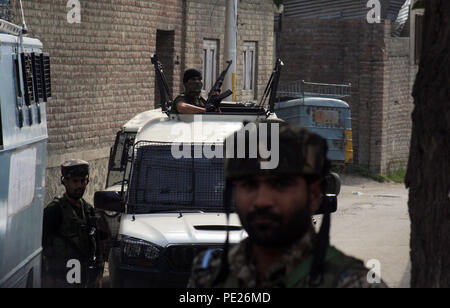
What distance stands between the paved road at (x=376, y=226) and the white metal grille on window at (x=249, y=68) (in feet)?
11.1

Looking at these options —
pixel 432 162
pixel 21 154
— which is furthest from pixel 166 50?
pixel 432 162

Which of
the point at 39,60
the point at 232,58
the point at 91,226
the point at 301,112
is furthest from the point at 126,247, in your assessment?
the point at 301,112

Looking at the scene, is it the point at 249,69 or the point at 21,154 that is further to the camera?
the point at 249,69

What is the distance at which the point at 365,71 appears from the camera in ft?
82.2

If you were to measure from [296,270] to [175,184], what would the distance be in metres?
5.87

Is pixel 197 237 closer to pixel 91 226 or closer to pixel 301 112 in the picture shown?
pixel 91 226

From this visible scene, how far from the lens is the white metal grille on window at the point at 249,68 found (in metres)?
24.4

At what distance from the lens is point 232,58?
17984 millimetres

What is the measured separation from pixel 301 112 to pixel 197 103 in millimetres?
10690

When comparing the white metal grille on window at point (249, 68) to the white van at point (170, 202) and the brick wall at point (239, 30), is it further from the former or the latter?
the white van at point (170, 202)

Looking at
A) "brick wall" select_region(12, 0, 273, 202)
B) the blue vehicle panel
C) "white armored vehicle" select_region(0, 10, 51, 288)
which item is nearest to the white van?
"white armored vehicle" select_region(0, 10, 51, 288)

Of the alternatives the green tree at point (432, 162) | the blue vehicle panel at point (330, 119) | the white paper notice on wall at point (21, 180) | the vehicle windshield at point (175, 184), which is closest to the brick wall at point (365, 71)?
the blue vehicle panel at point (330, 119)

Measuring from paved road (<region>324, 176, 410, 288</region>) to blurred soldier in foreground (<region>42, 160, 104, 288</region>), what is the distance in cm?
370

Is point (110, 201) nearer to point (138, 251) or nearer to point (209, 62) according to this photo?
point (138, 251)
